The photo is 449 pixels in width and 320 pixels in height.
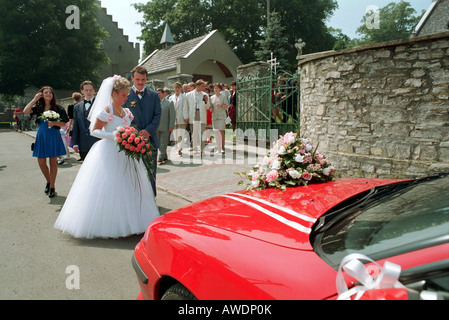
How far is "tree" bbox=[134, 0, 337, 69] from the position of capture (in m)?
40.8

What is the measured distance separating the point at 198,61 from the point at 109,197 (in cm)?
2388

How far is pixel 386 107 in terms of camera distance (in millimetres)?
6555

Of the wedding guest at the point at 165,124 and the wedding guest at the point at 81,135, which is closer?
the wedding guest at the point at 81,135

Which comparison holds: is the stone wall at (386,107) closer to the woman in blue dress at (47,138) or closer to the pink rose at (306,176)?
the pink rose at (306,176)

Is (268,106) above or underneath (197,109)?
above

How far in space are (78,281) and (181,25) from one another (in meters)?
43.7

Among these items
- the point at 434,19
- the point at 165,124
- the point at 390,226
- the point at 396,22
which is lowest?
the point at 390,226

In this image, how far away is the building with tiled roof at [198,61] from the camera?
86.9ft

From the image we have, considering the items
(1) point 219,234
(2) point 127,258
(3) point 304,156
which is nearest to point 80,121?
(2) point 127,258

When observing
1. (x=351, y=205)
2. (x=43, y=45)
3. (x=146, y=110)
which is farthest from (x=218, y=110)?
(x=43, y=45)

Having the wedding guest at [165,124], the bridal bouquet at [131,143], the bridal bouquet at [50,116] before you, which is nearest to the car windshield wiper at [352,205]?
the bridal bouquet at [131,143]

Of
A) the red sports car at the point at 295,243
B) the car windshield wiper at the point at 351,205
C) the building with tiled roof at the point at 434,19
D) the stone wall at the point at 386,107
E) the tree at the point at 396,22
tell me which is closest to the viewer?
the red sports car at the point at 295,243

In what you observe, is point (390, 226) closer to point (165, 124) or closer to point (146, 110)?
point (146, 110)

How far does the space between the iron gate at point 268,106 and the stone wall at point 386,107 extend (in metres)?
3.12
